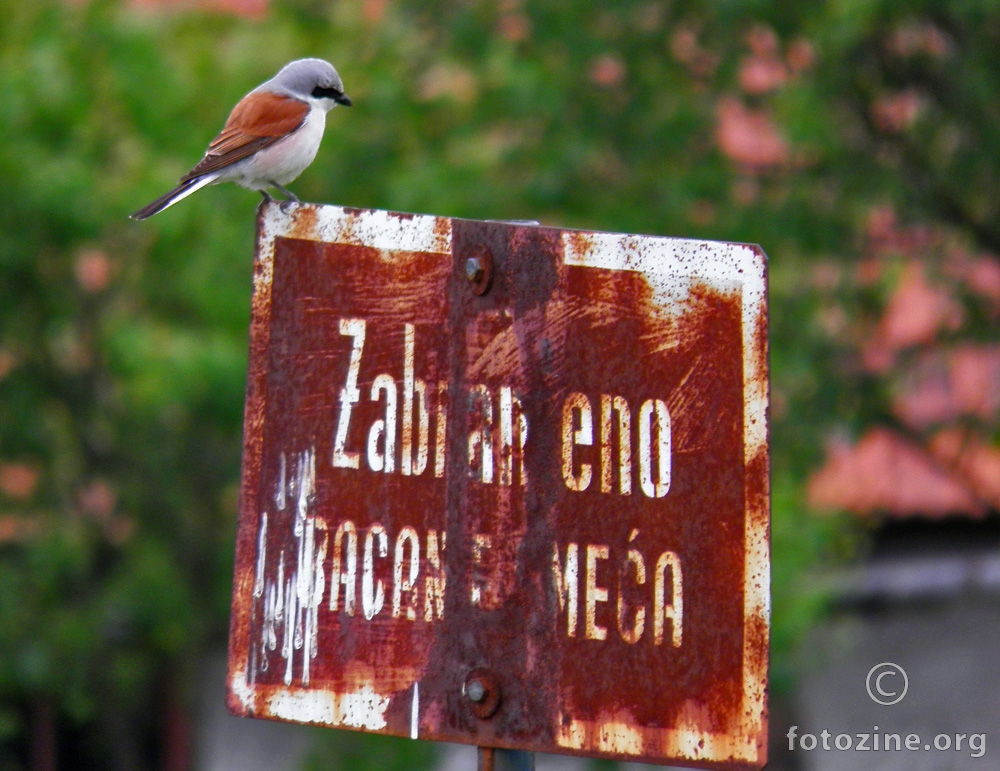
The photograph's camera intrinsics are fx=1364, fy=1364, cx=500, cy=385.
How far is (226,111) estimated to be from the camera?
474 inches

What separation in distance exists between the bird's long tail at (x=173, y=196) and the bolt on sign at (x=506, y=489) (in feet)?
4.68

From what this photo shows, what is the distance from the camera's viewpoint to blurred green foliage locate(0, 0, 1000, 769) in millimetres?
9688

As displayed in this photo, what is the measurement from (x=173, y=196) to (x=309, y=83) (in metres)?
1.10

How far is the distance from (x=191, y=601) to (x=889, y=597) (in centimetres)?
638

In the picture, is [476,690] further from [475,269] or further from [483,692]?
[475,269]

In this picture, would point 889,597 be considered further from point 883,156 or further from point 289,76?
point 289,76

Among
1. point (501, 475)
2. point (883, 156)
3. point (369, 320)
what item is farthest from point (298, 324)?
point (883, 156)

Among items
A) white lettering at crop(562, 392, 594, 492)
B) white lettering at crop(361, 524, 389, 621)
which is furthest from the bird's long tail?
white lettering at crop(562, 392, 594, 492)

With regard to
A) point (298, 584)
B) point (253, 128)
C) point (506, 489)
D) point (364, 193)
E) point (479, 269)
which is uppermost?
point (364, 193)

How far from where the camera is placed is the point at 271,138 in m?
4.75

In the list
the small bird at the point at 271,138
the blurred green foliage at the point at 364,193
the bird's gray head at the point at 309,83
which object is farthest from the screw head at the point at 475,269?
the blurred green foliage at the point at 364,193

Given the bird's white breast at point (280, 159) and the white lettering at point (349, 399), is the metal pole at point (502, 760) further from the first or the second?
the bird's white breast at point (280, 159)

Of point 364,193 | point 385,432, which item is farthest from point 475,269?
point 364,193

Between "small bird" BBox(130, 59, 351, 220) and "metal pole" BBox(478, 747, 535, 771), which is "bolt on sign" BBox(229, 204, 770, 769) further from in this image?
"small bird" BBox(130, 59, 351, 220)
